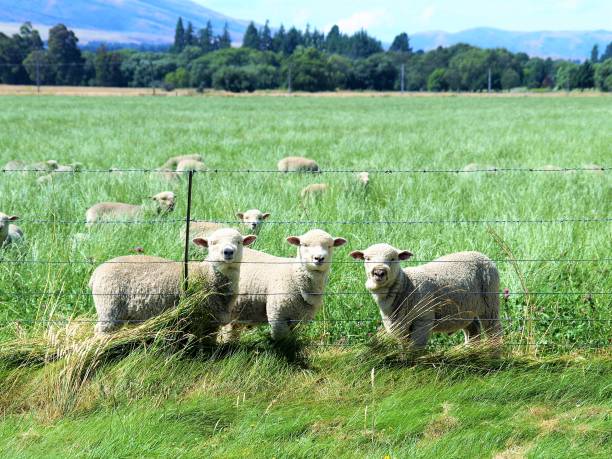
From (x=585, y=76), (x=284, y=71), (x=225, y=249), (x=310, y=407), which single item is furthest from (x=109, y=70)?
(x=310, y=407)

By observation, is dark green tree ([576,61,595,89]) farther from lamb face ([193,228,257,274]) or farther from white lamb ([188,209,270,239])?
lamb face ([193,228,257,274])

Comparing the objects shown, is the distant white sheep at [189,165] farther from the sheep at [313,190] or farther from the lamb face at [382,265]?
the lamb face at [382,265]

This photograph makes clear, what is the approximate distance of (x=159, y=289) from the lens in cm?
509

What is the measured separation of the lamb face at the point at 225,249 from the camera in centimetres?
486

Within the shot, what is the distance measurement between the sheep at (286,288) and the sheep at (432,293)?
0.25 metres

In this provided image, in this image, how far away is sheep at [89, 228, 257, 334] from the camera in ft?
16.5

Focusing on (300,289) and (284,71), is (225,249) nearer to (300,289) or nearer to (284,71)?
(300,289)

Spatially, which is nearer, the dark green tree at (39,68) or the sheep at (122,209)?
the sheep at (122,209)

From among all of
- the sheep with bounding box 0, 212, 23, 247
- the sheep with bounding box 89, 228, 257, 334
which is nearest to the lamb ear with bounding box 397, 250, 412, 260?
the sheep with bounding box 89, 228, 257, 334

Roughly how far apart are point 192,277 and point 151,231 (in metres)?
2.54

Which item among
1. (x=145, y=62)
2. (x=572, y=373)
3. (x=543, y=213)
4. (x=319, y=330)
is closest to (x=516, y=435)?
(x=572, y=373)

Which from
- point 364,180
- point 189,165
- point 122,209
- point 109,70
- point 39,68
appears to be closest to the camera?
point 122,209

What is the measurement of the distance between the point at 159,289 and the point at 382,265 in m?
1.52

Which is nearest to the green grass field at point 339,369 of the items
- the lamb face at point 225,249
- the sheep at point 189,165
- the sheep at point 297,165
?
the lamb face at point 225,249
